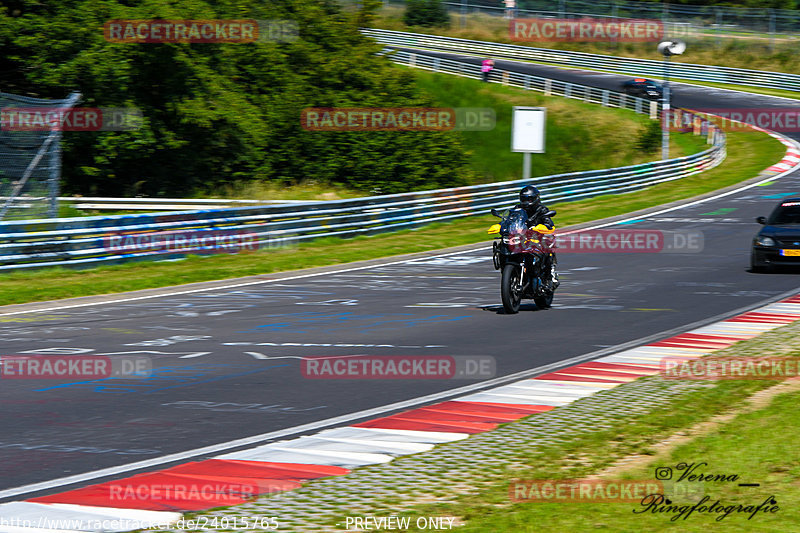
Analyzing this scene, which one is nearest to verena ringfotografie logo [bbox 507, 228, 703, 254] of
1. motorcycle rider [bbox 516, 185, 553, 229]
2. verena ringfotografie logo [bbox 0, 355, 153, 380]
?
motorcycle rider [bbox 516, 185, 553, 229]

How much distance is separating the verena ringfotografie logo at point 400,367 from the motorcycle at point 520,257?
10.2ft

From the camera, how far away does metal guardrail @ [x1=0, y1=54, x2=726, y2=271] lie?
60.9ft

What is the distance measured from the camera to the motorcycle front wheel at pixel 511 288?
13.8 metres

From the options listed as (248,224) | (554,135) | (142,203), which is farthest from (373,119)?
(248,224)

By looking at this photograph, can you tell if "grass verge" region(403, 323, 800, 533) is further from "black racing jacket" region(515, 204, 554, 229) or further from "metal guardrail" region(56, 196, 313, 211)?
"metal guardrail" region(56, 196, 313, 211)

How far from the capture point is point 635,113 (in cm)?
5109

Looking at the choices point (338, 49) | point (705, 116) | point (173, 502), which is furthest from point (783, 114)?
point (173, 502)

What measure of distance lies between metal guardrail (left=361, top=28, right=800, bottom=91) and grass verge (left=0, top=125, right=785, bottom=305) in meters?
26.7

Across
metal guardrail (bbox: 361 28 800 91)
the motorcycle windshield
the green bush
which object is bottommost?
the motorcycle windshield

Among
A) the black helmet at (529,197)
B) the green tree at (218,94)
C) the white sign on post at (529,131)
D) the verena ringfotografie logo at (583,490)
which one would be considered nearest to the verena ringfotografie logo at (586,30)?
the green tree at (218,94)

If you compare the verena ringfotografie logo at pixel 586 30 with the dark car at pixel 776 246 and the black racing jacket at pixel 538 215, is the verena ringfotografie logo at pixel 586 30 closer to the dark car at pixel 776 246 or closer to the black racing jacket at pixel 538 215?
the dark car at pixel 776 246

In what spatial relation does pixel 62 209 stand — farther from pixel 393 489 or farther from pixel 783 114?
pixel 783 114

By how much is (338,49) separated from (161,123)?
45.1ft

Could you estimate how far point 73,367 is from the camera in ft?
33.3
